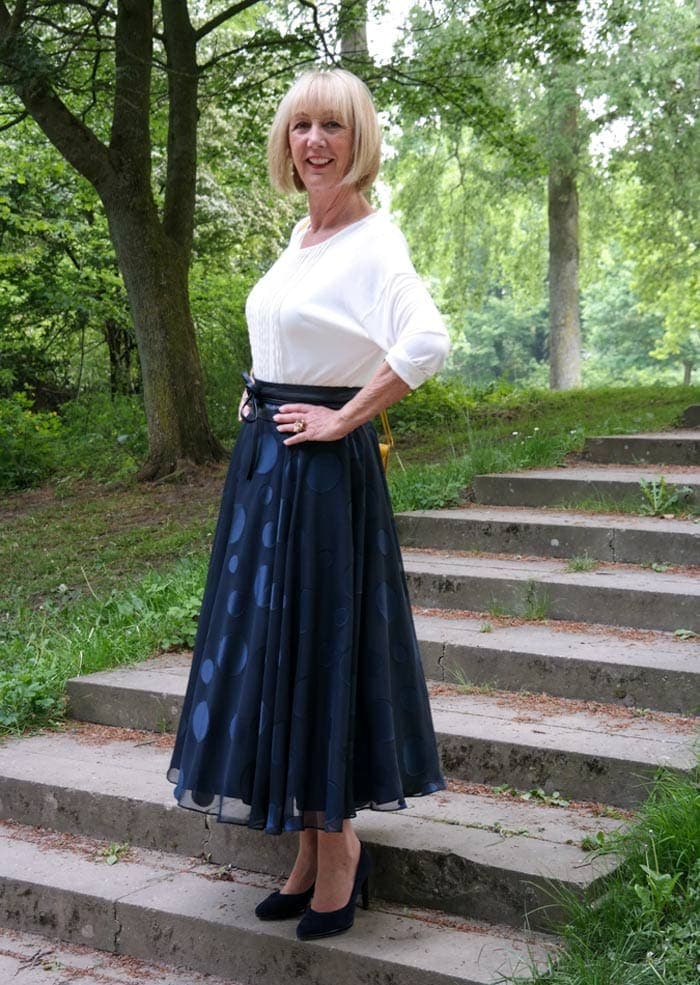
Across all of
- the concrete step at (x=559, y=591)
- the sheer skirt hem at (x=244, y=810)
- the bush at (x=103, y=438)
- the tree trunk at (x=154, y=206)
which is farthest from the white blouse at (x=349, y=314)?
the bush at (x=103, y=438)

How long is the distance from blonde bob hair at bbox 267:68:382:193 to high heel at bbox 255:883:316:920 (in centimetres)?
192

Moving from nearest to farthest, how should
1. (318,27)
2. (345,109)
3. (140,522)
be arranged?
(345,109) → (140,522) → (318,27)

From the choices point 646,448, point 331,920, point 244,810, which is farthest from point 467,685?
point 646,448

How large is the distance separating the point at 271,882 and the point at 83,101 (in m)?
11.3

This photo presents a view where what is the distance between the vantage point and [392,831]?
11.8ft

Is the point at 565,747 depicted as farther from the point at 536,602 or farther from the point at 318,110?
the point at 318,110

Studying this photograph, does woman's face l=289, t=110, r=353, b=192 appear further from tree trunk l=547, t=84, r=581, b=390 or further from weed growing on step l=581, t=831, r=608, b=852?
tree trunk l=547, t=84, r=581, b=390

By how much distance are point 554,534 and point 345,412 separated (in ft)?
9.81

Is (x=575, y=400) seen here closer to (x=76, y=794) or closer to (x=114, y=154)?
(x=114, y=154)

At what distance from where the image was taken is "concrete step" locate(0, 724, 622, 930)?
3287mm

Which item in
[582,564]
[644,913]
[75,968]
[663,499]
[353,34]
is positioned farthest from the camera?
[353,34]

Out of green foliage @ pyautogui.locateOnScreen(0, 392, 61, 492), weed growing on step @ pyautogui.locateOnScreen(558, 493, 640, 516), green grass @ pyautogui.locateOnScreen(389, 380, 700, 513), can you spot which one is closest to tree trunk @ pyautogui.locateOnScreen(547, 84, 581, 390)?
green grass @ pyautogui.locateOnScreen(389, 380, 700, 513)

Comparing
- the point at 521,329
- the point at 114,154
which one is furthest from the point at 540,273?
the point at 521,329

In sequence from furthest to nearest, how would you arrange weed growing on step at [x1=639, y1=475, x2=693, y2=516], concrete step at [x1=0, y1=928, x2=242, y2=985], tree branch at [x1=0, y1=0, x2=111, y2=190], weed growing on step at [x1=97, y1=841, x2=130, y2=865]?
tree branch at [x1=0, y1=0, x2=111, y2=190] < weed growing on step at [x1=639, y1=475, x2=693, y2=516] < weed growing on step at [x1=97, y1=841, x2=130, y2=865] < concrete step at [x1=0, y1=928, x2=242, y2=985]
